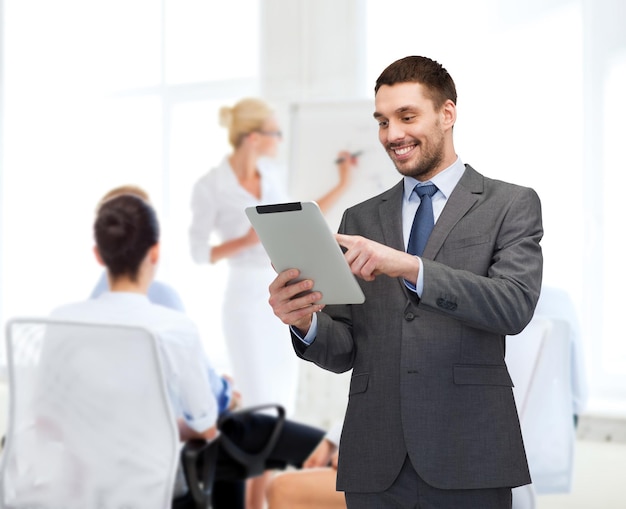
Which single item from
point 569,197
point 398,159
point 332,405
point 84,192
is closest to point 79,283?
point 84,192

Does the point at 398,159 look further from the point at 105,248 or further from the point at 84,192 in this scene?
the point at 84,192

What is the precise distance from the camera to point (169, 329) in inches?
110

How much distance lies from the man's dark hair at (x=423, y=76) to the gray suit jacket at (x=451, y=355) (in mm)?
168

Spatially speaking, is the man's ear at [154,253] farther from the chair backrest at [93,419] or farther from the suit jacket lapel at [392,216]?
the suit jacket lapel at [392,216]

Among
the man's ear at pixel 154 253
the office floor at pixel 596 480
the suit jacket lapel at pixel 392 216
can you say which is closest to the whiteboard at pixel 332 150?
the man's ear at pixel 154 253

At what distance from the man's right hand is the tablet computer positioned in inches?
0.5

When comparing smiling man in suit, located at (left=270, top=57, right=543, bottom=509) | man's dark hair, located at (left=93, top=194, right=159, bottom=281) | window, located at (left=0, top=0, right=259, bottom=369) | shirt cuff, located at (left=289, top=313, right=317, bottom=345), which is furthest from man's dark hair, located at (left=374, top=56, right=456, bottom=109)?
window, located at (left=0, top=0, right=259, bottom=369)

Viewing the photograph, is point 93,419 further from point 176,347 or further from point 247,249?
point 247,249

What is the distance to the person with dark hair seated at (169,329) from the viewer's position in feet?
9.16

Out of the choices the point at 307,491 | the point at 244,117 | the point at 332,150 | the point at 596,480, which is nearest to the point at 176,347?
the point at 307,491

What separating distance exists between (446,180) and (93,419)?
1.34 meters

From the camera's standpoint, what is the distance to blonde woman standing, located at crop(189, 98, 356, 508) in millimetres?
4688

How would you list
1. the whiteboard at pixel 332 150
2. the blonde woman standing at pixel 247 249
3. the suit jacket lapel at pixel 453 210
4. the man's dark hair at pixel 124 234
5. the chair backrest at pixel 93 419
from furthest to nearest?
the blonde woman standing at pixel 247 249, the whiteboard at pixel 332 150, the man's dark hair at pixel 124 234, the chair backrest at pixel 93 419, the suit jacket lapel at pixel 453 210

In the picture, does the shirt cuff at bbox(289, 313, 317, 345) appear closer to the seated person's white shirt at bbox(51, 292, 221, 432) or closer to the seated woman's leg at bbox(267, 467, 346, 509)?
the seated woman's leg at bbox(267, 467, 346, 509)
